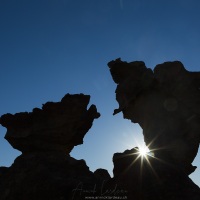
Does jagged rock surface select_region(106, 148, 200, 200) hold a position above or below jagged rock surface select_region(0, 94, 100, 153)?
below

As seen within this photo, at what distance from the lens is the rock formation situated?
13.9 meters

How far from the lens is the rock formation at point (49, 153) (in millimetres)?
13938

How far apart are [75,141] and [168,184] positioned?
32.4 feet

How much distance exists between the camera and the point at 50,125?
18.9 meters

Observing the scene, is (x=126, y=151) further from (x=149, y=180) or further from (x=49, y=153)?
(x=49, y=153)

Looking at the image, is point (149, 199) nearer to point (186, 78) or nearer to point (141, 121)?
point (141, 121)

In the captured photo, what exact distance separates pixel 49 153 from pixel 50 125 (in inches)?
88.5

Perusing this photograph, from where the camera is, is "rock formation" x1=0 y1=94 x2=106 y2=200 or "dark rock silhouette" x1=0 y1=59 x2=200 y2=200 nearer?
"dark rock silhouette" x1=0 y1=59 x2=200 y2=200

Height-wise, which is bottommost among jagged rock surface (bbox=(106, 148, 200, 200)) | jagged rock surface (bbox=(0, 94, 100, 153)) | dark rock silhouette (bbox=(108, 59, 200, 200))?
jagged rock surface (bbox=(106, 148, 200, 200))

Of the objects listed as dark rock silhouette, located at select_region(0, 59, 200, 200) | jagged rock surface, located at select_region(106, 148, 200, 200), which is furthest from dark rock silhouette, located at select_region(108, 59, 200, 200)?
jagged rock surface, located at select_region(106, 148, 200, 200)

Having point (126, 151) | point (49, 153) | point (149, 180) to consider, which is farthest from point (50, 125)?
point (149, 180)

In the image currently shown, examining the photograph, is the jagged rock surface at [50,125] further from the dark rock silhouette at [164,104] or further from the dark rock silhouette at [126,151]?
the dark rock silhouette at [164,104]

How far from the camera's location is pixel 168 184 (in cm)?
1110

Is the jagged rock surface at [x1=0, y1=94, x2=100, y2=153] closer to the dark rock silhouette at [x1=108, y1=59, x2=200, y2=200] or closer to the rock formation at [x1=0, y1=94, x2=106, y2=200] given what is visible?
the rock formation at [x1=0, y1=94, x2=106, y2=200]
